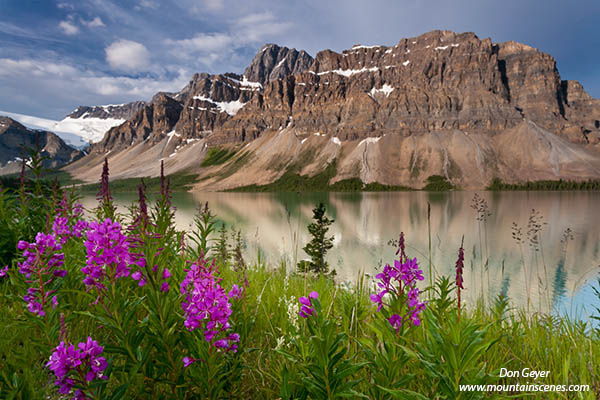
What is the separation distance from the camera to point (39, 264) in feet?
11.2

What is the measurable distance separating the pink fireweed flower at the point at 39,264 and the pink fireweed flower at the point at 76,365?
68.6 inches

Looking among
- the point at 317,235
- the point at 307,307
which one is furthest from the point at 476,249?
the point at 307,307

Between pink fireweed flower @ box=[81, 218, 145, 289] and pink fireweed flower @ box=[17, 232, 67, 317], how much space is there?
111cm

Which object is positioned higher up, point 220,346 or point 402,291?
point 402,291

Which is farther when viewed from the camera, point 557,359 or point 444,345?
point 557,359

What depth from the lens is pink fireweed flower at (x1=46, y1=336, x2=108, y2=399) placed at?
6.07 ft

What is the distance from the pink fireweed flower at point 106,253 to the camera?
2551 mm

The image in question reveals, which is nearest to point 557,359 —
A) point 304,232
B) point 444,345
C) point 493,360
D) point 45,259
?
point 493,360

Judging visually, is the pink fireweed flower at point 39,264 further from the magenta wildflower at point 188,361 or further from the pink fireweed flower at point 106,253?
the magenta wildflower at point 188,361

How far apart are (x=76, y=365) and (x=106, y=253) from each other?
965 mm

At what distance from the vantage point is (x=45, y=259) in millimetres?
3711

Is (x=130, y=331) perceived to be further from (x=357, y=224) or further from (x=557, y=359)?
(x=357, y=224)

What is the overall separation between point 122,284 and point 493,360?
4.93m

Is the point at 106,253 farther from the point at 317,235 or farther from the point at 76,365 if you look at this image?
the point at 317,235
